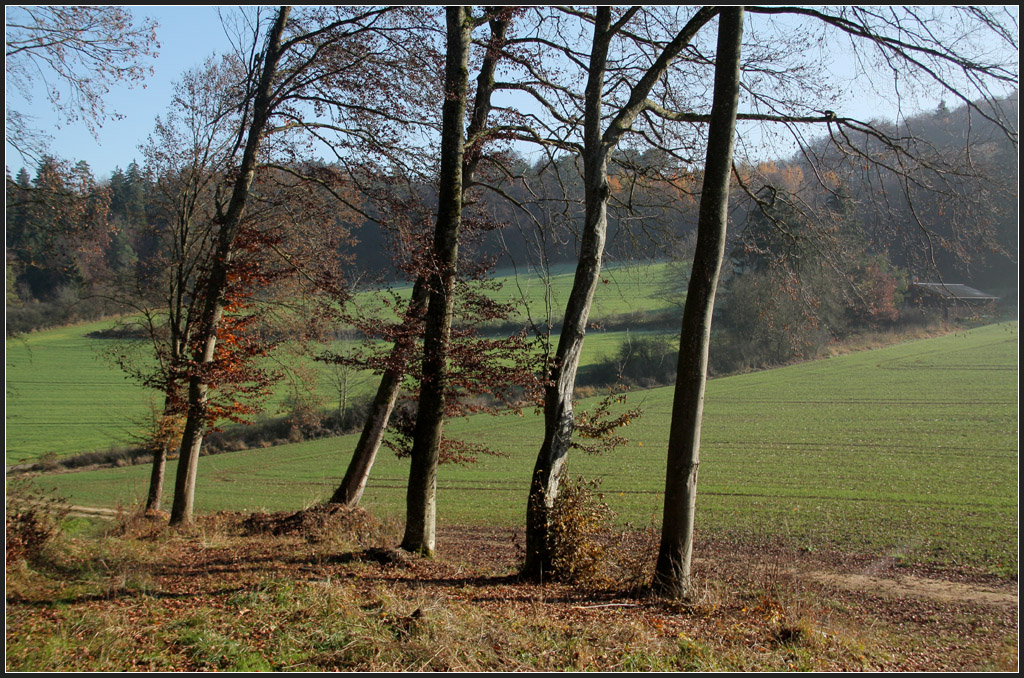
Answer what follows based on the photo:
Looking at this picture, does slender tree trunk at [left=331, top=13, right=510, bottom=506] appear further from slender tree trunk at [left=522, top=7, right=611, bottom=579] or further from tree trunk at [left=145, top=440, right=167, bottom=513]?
tree trunk at [left=145, top=440, right=167, bottom=513]

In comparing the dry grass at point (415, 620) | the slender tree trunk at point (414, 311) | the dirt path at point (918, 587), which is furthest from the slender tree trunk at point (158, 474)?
the dirt path at point (918, 587)

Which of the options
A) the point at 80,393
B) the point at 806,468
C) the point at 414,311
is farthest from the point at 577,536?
the point at 80,393

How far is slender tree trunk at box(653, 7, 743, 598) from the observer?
721cm

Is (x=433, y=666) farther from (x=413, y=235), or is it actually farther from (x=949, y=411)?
(x=949, y=411)

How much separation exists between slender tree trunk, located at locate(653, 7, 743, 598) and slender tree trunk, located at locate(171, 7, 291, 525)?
7883 millimetres

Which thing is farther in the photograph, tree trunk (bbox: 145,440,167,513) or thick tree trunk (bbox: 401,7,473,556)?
tree trunk (bbox: 145,440,167,513)

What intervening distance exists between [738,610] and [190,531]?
969 cm

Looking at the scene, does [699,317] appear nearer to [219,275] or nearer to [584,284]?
[584,284]

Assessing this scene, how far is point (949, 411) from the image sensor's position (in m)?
28.7

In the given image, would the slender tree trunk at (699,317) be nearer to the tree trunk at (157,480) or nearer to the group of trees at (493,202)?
the group of trees at (493,202)

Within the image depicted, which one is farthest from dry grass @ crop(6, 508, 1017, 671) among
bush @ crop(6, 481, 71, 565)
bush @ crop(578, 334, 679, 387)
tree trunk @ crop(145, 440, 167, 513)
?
bush @ crop(578, 334, 679, 387)

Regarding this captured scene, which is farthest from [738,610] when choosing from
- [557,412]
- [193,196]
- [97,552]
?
[193,196]

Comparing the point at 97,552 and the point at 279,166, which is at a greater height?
the point at 279,166

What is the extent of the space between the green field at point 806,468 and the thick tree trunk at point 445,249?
4.29m
